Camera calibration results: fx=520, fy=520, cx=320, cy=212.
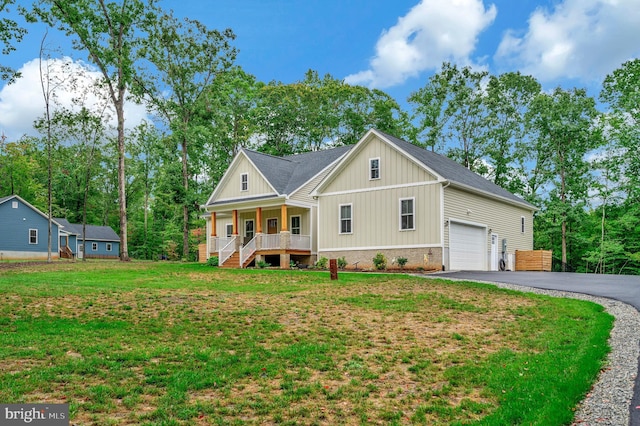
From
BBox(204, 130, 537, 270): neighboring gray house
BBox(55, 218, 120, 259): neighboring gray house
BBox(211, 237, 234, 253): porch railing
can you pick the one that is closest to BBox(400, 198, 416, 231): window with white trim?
BBox(204, 130, 537, 270): neighboring gray house

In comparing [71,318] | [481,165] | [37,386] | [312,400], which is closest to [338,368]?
[312,400]

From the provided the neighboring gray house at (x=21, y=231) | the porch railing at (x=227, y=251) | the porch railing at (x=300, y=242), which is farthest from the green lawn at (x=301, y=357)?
the neighboring gray house at (x=21, y=231)

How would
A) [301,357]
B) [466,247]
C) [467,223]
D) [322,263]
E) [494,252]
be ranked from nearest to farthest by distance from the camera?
[301,357]
[467,223]
[466,247]
[322,263]
[494,252]

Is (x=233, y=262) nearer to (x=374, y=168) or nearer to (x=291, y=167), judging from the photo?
(x=291, y=167)

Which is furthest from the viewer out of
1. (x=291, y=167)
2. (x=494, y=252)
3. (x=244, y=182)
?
(x=291, y=167)

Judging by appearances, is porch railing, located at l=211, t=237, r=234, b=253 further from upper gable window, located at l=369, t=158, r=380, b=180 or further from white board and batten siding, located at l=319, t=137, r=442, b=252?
upper gable window, located at l=369, t=158, r=380, b=180

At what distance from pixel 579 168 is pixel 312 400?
116 feet

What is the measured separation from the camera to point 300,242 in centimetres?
2631

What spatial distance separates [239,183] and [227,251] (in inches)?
163

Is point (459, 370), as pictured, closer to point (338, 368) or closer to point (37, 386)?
point (338, 368)

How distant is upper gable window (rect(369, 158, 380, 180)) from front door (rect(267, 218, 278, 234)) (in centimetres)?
747

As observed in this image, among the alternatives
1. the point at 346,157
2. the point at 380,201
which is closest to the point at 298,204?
the point at 346,157

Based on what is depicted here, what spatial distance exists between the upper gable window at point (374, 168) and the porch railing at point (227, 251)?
8621 mm

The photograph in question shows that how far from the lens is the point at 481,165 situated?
3897 cm
